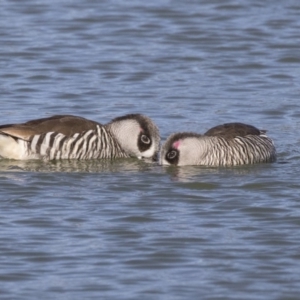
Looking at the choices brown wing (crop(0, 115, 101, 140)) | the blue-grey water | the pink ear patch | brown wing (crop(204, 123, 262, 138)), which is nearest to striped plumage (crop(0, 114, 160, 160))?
brown wing (crop(0, 115, 101, 140))

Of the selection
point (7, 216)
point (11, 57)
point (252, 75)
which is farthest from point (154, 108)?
point (7, 216)

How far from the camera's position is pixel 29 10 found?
22.7m

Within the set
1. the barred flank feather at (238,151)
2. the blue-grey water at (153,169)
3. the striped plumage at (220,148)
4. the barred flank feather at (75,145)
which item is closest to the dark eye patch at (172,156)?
the striped plumage at (220,148)

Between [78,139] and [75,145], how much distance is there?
3.0 inches

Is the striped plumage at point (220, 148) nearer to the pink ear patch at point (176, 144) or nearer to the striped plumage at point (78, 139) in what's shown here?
the pink ear patch at point (176, 144)

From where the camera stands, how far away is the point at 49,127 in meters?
14.3

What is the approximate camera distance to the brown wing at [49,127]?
14.2 meters

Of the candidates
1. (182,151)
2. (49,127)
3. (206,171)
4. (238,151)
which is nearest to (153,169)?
(182,151)

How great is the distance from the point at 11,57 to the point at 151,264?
9.86 m

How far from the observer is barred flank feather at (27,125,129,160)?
14289mm

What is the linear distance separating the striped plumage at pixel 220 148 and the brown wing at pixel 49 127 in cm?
105

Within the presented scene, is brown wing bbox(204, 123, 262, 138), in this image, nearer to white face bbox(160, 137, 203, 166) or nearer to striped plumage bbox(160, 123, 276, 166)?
striped plumage bbox(160, 123, 276, 166)

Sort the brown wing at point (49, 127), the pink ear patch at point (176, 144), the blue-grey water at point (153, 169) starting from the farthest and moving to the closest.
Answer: the brown wing at point (49, 127)
the pink ear patch at point (176, 144)
the blue-grey water at point (153, 169)

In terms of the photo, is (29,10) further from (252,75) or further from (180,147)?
(180,147)
